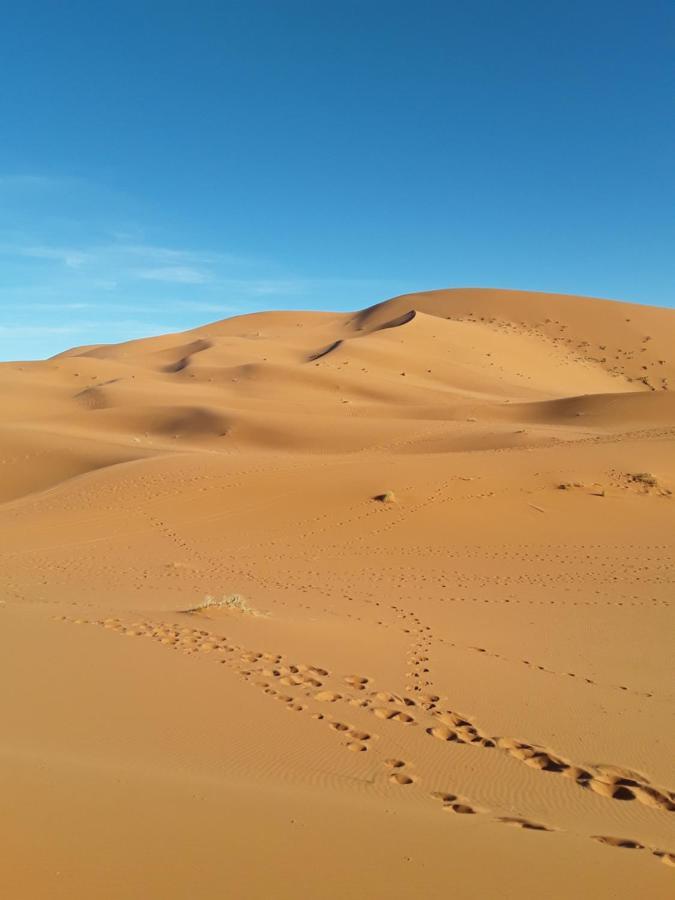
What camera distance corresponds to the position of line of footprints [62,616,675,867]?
494cm

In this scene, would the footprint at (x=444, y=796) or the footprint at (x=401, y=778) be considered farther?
the footprint at (x=401, y=778)

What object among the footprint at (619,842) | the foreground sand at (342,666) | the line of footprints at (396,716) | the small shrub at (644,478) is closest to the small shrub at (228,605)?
the foreground sand at (342,666)

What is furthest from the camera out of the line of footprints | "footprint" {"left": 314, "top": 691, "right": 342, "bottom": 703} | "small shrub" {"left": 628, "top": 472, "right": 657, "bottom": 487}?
"small shrub" {"left": 628, "top": 472, "right": 657, "bottom": 487}

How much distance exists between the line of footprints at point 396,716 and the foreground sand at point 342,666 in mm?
31

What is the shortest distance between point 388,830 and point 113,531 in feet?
46.5

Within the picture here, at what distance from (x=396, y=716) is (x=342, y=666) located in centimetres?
150

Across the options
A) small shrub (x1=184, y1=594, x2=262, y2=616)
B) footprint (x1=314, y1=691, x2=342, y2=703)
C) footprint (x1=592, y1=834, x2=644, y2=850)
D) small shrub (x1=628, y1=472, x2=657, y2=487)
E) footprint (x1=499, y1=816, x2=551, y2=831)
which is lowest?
footprint (x1=592, y1=834, x2=644, y2=850)

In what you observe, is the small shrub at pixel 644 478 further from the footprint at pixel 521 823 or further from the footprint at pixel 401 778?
the footprint at pixel 521 823

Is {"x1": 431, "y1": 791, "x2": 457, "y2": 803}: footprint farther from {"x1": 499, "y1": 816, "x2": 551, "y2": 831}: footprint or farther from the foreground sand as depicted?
{"x1": 499, "y1": 816, "x2": 551, "y2": 831}: footprint

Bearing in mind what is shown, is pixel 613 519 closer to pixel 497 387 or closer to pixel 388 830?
pixel 388 830

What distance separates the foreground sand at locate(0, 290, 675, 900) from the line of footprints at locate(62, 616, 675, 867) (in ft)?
0.10

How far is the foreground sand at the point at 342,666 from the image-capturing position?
3.79m

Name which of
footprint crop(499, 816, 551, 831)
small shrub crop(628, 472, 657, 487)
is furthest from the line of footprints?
small shrub crop(628, 472, 657, 487)

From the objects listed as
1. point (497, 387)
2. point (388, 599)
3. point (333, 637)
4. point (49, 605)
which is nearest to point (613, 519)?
point (388, 599)
